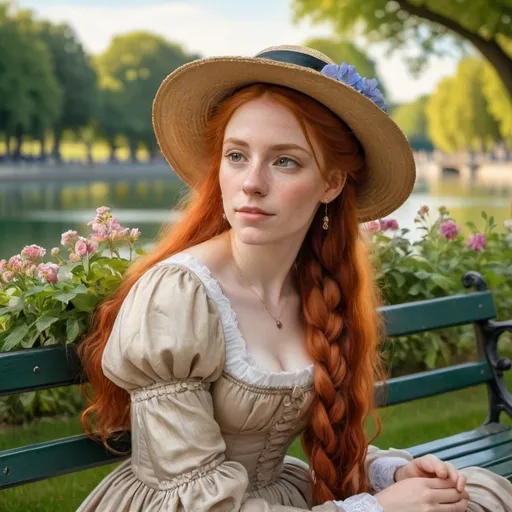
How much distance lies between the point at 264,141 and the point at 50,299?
3.27ft

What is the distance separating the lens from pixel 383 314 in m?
3.56

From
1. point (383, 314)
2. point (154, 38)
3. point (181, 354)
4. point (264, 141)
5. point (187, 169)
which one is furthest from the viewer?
point (154, 38)

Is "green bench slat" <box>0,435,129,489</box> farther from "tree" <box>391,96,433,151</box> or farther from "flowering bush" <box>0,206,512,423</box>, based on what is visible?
"tree" <box>391,96,433,151</box>

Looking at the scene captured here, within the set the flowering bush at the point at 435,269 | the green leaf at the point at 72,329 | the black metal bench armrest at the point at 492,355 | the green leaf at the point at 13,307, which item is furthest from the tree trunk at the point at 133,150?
the green leaf at the point at 72,329

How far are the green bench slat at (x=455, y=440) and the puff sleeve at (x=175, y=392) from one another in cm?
146

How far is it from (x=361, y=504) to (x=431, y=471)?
241 millimetres

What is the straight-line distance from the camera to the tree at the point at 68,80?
55688 millimetres

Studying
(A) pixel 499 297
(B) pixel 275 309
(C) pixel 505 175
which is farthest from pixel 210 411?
(C) pixel 505 175

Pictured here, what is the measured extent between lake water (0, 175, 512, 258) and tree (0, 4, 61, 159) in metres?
3.31

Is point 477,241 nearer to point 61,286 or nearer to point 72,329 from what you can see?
point 61,286

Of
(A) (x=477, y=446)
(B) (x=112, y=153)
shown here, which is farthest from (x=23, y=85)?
(A) (x=477, y=446)

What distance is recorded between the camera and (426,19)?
18.4 m

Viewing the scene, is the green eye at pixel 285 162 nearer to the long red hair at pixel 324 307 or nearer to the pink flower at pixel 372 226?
the long red hair at pixel 324 307

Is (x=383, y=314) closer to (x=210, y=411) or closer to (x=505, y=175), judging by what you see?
(x=210, y=411)
